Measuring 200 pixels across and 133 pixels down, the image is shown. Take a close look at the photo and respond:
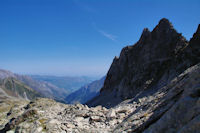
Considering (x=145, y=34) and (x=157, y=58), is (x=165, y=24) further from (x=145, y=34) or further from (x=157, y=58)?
(x=157, y=58)

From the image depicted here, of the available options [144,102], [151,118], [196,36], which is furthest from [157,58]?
[151,118]

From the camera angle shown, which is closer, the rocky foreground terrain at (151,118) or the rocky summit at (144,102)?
the rocky foreground terrain at (151,118)

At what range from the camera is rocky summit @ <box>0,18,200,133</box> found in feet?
31.1

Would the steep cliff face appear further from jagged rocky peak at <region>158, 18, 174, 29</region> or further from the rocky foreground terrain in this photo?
the rocky foreground terrain

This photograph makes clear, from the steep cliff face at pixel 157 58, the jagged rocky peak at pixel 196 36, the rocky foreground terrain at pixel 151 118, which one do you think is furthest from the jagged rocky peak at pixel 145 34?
the rocky foreground terrain at pixel 151 118

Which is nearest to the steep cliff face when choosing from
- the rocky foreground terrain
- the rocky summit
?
the rocky summit

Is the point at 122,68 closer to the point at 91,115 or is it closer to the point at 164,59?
the point at 164,59

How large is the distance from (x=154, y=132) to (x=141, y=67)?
76197mm

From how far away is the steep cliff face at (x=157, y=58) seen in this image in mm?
55669

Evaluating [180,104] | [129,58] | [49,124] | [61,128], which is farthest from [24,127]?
[129,58]

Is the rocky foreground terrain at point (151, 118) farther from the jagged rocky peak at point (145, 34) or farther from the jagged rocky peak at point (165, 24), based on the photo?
the jagged rocky peak at point (145, 34)

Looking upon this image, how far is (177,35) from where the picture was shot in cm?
7462

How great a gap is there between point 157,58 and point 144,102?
198 ft

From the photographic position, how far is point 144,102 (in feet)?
79.7
